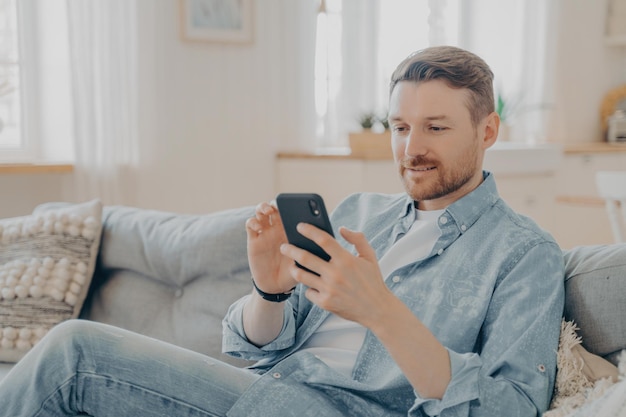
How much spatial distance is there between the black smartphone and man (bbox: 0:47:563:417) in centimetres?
6

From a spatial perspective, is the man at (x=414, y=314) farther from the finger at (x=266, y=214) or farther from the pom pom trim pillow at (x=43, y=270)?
the pom pom trim pillow at (x=43, y=270)

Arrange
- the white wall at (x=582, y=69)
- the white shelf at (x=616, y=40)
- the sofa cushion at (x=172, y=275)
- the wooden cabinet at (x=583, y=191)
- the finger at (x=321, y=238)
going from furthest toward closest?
the white shelf at (x=616, y=40) → the white wall at (x=582, y=69) → the wooden cabinet at (x=583, y=191) → the sofa cushion at (x=172, y=275) → the finger at (x=321, y=238)

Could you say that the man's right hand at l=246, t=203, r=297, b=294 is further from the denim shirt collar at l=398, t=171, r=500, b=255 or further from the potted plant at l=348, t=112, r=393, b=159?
the potted plant at l=348, t=112, r=393, b=159

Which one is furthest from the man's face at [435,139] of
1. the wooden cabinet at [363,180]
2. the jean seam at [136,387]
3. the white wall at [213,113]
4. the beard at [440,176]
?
the white wall at [213,113]

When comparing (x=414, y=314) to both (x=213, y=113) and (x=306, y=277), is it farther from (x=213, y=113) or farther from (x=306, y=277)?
(x=213, y=113)

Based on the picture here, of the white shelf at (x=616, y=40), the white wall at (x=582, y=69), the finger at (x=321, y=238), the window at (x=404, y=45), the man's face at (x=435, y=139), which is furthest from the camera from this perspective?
the white shelf at (x=616, y=40)

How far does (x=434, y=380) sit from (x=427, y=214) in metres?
0.43

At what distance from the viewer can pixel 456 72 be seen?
4.58ft

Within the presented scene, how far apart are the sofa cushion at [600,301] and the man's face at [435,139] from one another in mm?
256

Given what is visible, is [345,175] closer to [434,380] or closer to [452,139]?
[452,139]

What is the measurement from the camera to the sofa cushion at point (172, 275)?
199 centimetres

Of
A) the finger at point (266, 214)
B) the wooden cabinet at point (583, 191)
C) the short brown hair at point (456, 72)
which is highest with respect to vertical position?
the short brown hair at point (456, 72)

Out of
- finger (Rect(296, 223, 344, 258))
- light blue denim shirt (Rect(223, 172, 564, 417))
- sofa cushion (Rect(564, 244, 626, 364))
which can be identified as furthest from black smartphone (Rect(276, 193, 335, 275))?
sofa cushion (Rect(564, 244, 626, 364))

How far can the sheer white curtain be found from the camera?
3.17m
